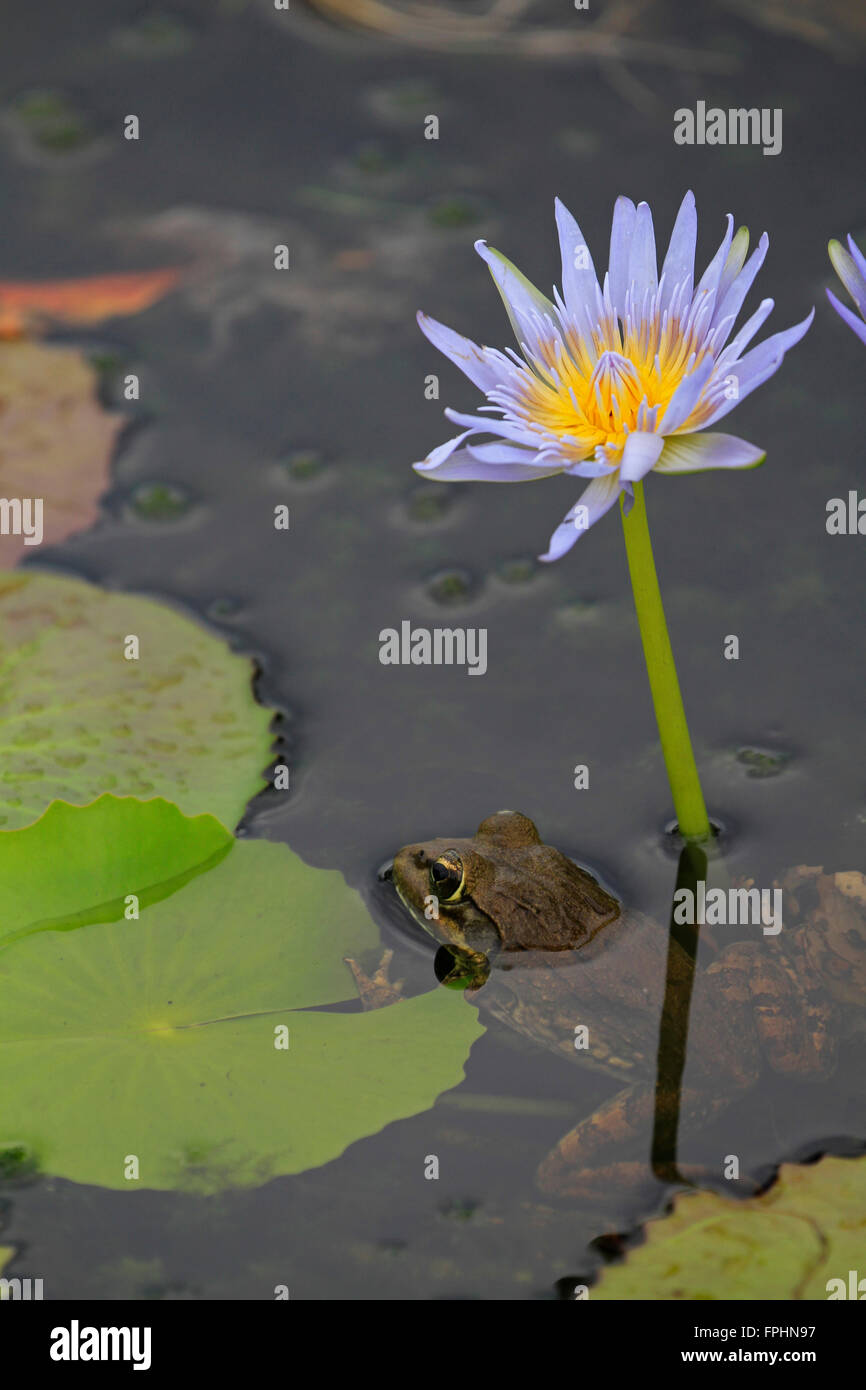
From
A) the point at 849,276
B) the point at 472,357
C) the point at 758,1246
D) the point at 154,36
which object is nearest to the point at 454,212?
the point at 154,36

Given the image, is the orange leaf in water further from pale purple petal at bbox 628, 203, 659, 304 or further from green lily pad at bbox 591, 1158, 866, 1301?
green lily pad at bbox 591, 1158, 866, 1301

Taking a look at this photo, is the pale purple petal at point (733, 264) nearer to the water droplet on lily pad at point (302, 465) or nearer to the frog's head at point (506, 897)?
the frog's head at point (506, 897)

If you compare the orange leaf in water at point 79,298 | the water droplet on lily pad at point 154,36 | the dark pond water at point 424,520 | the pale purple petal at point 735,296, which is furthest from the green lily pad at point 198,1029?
the water droplet on lily pad at point 154,36

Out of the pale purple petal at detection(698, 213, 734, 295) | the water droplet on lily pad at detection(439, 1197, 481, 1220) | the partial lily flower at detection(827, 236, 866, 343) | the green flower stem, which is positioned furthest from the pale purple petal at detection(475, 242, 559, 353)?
the water droplet on lily pad at detection(439, 1197, 481, 1220)

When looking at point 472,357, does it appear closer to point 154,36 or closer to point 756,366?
point 756,366

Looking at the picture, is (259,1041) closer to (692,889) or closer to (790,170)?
(692,889)

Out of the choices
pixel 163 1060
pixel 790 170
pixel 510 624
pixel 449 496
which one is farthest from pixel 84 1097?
pixel 790 170

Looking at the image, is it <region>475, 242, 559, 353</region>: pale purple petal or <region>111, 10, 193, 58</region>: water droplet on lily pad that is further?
<region>111, 10, 193, 58</region>: water droplet on lily pad
